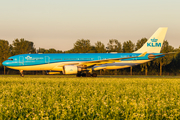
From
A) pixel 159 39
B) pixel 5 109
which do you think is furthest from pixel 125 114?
pixel 159 39

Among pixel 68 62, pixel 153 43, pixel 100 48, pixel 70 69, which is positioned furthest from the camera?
pixel 100 48

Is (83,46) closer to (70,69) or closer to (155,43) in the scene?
(155,43)

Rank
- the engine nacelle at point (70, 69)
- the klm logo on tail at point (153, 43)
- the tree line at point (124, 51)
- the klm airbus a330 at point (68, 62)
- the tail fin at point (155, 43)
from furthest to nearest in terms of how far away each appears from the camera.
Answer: the tree line at point (124, 51), the klm logo on tail at point (153, 43), the tail fin at point (155, 43), the klm airbus a330 at point (68, 62), the engine nacelle at point (70, 69)

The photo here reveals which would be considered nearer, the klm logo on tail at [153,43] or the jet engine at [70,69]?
the jet engine at [70,69]

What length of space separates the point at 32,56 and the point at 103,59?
12856 mm

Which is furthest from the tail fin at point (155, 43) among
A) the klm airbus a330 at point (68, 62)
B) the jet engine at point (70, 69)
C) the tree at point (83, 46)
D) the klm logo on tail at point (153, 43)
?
the tree at point (83, 46)

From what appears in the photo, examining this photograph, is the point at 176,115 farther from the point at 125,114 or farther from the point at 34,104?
the point at 34,104

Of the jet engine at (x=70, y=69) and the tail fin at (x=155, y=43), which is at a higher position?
the tail fin at (x=155, y=43)

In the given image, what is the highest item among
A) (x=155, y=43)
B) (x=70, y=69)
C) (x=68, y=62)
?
(x=155, y=43)

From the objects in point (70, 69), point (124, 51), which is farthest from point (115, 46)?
point (70, 69)

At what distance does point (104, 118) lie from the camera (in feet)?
19.9

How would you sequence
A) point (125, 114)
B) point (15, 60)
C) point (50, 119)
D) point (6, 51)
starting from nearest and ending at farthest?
point (50, 119) → point (125, 114) → point (15, 60) → point (6, 51)

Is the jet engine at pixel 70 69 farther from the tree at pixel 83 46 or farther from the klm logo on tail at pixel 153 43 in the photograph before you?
the tree at pixel 83 46

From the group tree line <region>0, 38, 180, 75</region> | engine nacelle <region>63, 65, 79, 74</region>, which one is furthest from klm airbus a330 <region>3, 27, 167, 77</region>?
tree line <region>0, 38, 180, 75</region>
